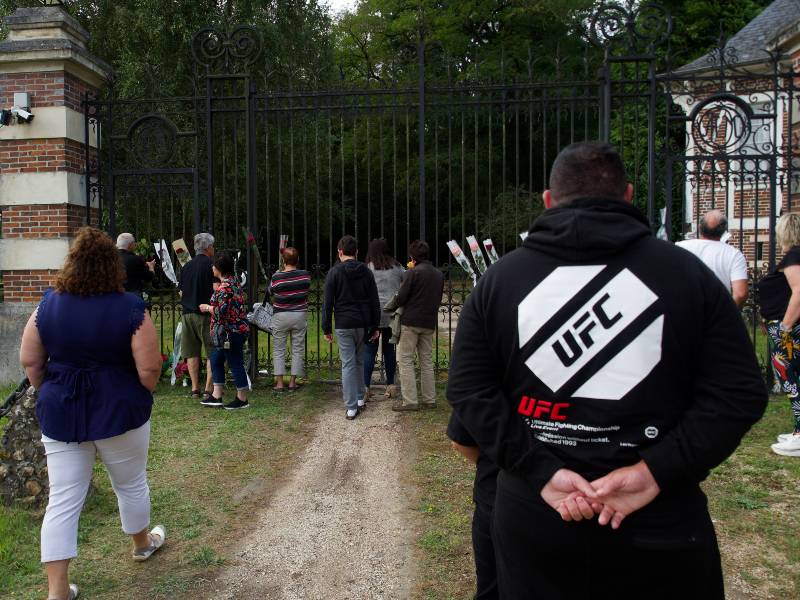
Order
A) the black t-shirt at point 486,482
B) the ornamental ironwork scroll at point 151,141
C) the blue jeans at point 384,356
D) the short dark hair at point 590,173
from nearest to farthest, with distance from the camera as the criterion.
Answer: the short dark hair at point 590,173 < the black t-shirt at point 486,482 < the blue jeans at point 384,356 < the ornamental ironwork scroll at point 151,141

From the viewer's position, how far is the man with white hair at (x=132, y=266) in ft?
25.7

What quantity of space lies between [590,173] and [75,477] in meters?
2.94

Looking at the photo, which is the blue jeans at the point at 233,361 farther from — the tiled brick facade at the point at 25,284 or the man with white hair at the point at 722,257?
the man with white hair at the point at 722,257

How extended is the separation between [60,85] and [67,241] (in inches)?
70.1

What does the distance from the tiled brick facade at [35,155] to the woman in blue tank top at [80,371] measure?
5317 mm

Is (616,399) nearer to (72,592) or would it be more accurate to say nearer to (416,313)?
(72,592)

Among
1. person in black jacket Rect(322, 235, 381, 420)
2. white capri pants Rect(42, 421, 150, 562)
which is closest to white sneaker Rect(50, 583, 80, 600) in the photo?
white capri pants Rect(42, 421, 150, 562)

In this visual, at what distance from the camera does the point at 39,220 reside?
27.5 ft

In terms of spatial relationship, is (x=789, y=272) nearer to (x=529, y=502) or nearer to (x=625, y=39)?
(x=625, y=39)

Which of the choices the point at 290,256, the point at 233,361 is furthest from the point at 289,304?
the point at 233,361

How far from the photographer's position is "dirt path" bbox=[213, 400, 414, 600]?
3.83 metres

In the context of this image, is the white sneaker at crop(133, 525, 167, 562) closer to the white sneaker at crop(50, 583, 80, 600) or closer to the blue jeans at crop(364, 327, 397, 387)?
the white sneaker at crop(50, 583, 80, 600)

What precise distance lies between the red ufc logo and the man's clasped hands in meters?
0.18

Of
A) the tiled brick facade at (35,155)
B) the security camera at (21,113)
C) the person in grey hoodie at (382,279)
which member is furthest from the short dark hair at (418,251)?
the security camera at (21,113)
